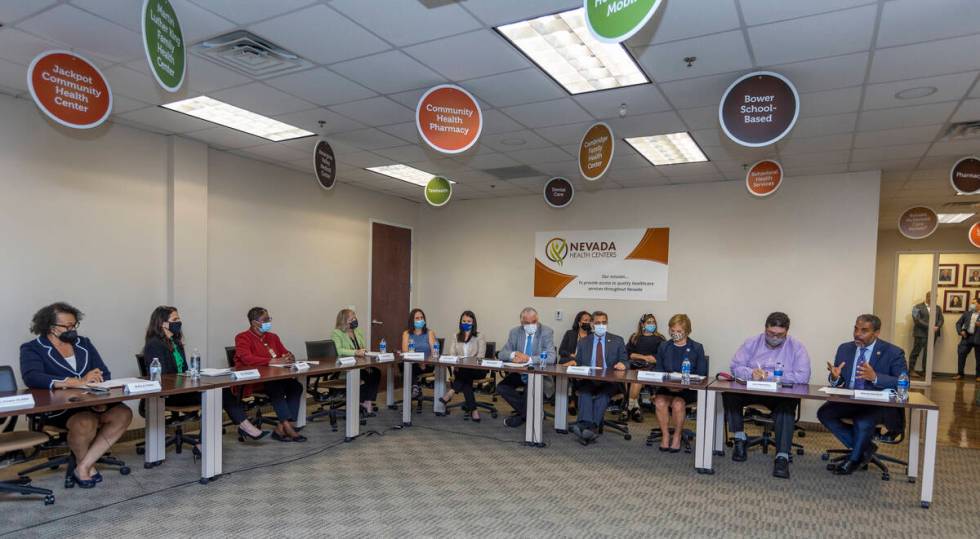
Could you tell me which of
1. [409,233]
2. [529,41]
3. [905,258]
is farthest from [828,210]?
[905,258]

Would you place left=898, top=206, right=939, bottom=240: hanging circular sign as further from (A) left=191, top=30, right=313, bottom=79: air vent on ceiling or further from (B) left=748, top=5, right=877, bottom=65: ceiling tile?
(A) left=191, top=30, right=313, bottom=79: air vent on ceiling

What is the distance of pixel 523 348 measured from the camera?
242 inches

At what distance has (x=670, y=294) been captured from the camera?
7.36m

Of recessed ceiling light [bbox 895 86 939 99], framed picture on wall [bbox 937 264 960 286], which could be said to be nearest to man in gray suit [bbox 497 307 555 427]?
recessed ceiling light [bbox 895 86 939 99]

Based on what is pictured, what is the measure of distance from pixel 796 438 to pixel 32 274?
7.56 meters

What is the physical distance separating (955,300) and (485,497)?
1219cm

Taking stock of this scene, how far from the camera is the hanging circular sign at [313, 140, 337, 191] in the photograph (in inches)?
202

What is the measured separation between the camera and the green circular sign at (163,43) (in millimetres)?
2523

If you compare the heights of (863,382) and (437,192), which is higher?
(437,192)

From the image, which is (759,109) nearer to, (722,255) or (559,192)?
(559,192)

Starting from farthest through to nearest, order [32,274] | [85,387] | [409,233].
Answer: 1. [409,233]
2. [32,274]
3. [85,387]

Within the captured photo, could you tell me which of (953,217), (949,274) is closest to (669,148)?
(953,217)

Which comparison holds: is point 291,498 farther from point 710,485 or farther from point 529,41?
point 529,41

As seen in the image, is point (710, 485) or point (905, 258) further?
point (905, 258)
